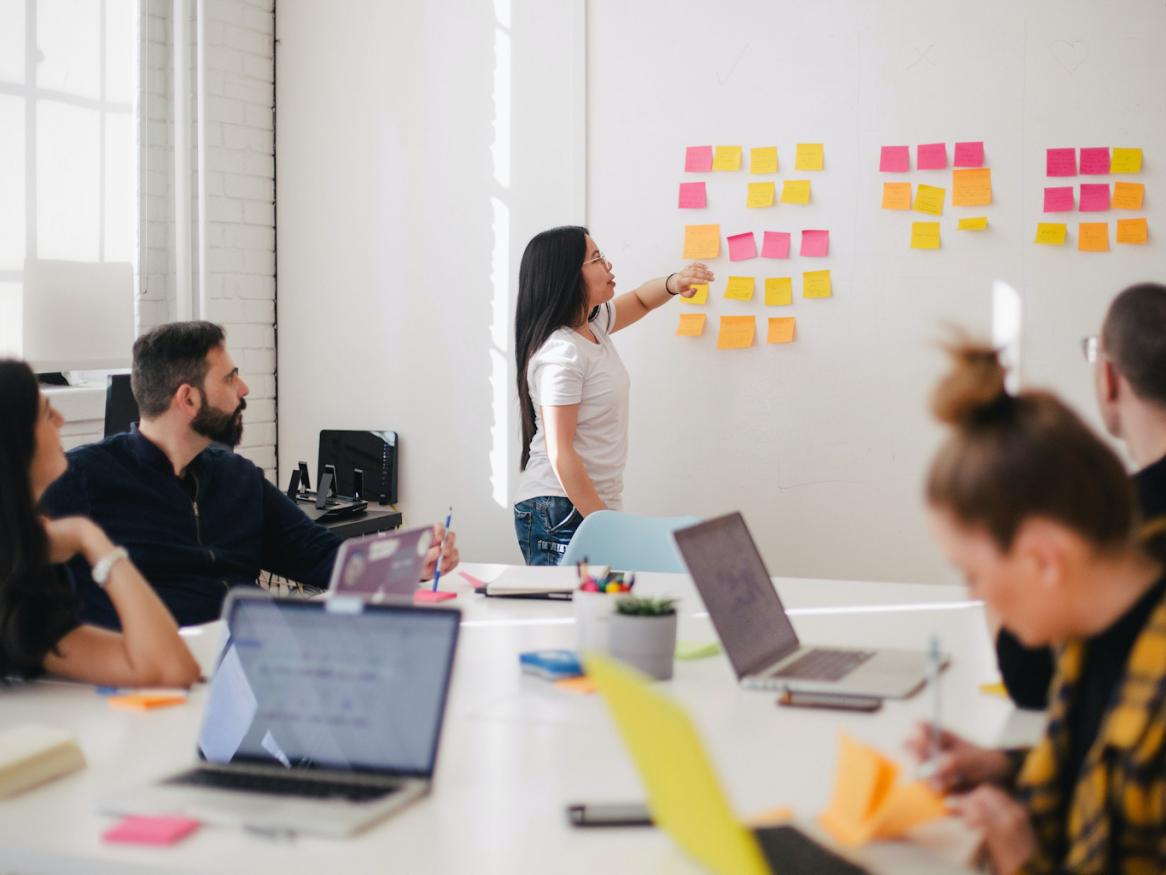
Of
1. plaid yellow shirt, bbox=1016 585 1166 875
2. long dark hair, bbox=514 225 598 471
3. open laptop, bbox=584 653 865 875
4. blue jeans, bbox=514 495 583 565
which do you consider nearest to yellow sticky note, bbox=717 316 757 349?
long dark hair, bbox=514 225 598 471

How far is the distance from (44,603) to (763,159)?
8.77ft

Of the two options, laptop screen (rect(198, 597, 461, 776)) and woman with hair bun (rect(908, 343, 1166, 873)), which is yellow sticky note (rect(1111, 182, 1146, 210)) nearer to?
woman with hair bun (rect(908, 343, 1166, 873))

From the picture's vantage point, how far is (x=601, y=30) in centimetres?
408

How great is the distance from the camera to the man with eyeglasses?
1830mm

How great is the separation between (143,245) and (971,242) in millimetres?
2628

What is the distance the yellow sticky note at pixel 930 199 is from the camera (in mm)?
3721

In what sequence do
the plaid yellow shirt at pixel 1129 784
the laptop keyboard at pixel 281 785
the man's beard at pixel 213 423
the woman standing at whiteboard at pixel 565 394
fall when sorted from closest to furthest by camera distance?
the plaid yellow shirt at pixel 1129 784, the laptop keyboard at pixel 281 785, the man's beard at pixel 213 423, the woman standing at whiteboard at pixel 565 394

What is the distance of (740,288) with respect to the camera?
3926 mm

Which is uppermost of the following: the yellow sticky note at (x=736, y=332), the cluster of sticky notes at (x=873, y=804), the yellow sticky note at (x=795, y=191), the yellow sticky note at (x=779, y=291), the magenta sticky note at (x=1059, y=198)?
the yellow sticky note at (x=795, y=191)

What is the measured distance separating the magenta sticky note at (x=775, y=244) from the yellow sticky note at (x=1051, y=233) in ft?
2.38

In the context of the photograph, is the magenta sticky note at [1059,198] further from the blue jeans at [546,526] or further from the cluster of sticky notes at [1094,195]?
the blue jeans at [546,526]

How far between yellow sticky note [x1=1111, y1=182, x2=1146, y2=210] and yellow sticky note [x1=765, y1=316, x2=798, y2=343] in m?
0.97

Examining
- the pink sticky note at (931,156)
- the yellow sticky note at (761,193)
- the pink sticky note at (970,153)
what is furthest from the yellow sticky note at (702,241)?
the pink sticky note at (970,153)

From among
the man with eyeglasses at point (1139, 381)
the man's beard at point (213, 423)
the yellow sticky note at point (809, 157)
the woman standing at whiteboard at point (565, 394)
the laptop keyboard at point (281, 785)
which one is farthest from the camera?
the yellow sticky note at point (809, 157)
